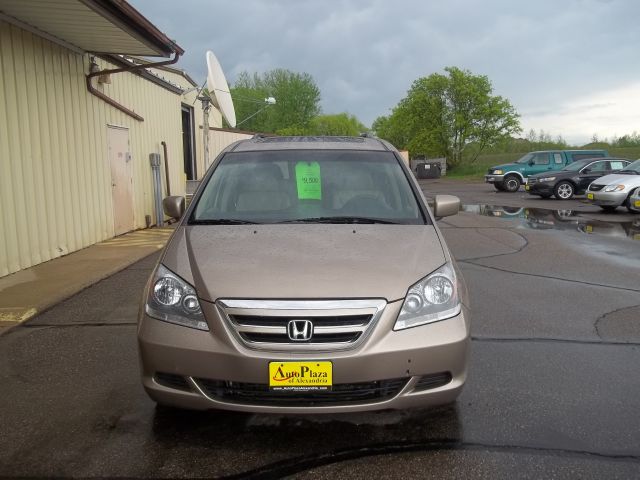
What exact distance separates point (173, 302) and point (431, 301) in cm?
138

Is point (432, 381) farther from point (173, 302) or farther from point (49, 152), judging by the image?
point (49, 152)

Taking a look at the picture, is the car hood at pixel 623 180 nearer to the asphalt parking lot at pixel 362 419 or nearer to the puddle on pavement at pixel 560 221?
the puddle on pavement at pixel 560 221

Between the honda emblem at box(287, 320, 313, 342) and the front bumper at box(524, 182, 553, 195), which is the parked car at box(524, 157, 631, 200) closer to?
the front bumper at box(524, 182, 553, 195)

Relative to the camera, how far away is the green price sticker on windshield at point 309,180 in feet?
13.0

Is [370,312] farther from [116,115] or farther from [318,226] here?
[116,115]

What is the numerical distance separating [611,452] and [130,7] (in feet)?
24.3

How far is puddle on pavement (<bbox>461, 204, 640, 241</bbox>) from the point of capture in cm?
1171

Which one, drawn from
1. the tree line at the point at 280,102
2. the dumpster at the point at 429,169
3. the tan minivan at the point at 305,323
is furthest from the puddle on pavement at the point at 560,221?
the tree line at the point at 280,102

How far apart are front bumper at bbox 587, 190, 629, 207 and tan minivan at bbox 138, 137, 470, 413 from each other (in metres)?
13.2

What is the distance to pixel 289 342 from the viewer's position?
A: 271 centimetres

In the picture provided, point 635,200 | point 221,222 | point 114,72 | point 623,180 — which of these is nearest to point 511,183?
point 623,180

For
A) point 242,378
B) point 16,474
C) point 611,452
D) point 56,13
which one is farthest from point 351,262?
point 56,13

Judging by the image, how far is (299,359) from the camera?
2.67m

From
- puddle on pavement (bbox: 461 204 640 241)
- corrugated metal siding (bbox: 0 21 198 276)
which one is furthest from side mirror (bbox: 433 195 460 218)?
puddle on pavement (bbox: 461 204 640 241)
